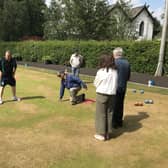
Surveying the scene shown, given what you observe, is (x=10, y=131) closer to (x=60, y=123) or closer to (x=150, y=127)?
(x=60, y=123)

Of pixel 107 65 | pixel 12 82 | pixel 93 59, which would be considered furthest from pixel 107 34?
pixel 107 65

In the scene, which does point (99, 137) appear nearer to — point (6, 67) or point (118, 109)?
point (118, 109)

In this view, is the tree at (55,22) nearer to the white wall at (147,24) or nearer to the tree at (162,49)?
the white wall at (147,24)

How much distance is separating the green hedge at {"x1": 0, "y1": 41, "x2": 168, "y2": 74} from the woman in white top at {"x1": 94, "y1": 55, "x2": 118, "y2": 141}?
14.4m

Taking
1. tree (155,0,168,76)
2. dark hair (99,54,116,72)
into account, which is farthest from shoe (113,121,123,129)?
tree (155,0,168,76)

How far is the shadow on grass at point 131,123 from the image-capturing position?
649 cm

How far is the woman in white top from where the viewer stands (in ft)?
18.7

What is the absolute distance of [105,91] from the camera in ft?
18.7

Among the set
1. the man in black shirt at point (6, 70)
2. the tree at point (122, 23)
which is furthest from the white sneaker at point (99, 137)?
the tree at point (122, 23)

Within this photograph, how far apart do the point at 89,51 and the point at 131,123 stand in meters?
17.7

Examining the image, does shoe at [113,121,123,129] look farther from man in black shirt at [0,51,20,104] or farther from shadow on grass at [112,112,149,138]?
man in black shirt at [0,51,20,104]

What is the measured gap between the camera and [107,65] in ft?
18.7

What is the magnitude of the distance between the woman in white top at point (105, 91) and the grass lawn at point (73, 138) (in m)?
0.37

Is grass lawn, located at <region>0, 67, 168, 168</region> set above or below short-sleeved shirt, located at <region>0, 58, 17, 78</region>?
below
